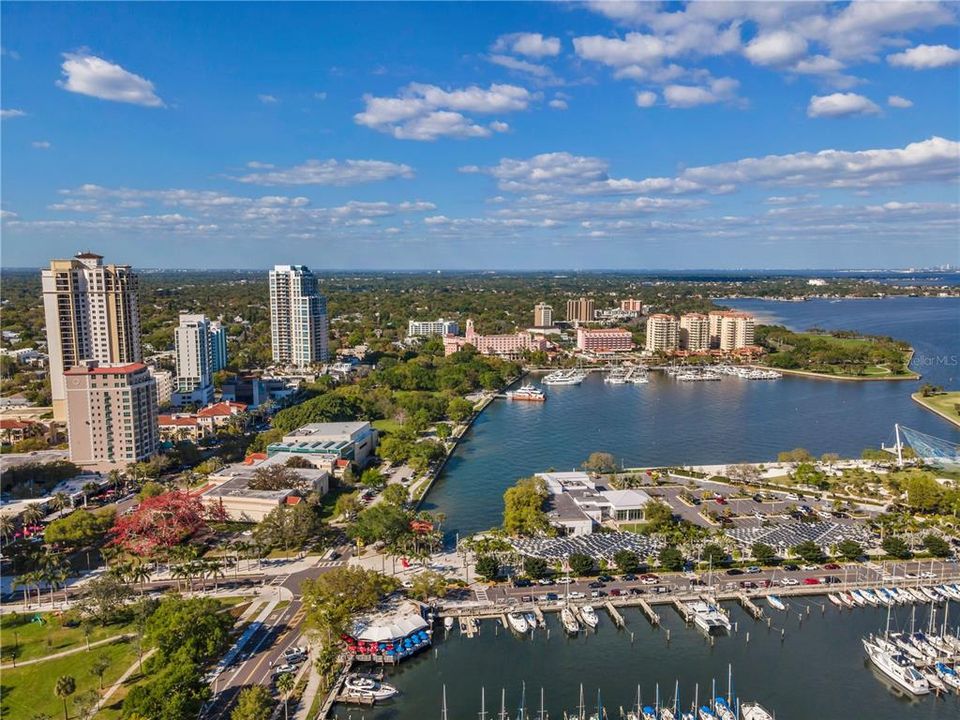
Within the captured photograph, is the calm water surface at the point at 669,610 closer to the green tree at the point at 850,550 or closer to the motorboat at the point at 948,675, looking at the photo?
the motorboat at the point at 948,675

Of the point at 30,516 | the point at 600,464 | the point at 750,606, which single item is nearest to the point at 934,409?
the point at 600,464

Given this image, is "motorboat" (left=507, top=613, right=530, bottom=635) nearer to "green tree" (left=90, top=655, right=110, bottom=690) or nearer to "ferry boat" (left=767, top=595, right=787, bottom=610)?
"ferry boat" (left=767, top=595, right=787, bottom=610)

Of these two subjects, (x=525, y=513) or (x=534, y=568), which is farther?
(x=525, y=513)

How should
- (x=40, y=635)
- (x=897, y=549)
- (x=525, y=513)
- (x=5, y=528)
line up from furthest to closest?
1. (x=525, y=513)
2. (x=5, y=528)
3. (x=897, y=549)
4. (x=40, y=635)

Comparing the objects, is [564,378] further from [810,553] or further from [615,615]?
[615,615]

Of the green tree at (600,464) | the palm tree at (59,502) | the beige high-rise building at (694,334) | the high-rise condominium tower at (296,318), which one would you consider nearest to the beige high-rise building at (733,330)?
the beige high-rise building at (694,334)

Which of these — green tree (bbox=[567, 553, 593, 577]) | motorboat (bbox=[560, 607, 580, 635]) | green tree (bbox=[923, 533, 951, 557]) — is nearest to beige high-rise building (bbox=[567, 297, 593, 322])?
green tree (bbox=[923, 533, 951, 557])
